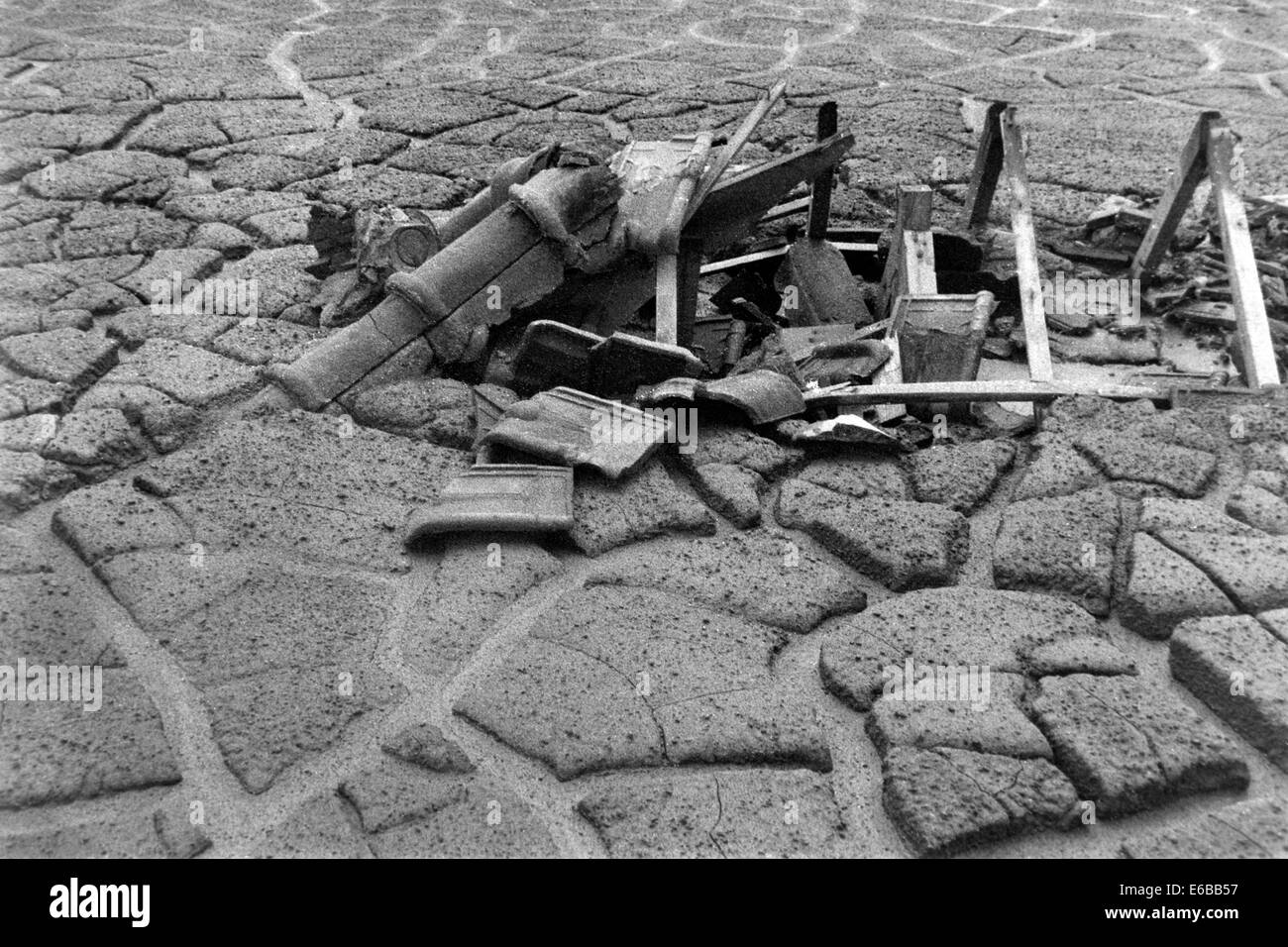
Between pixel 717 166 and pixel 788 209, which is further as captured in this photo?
pixel 788 209

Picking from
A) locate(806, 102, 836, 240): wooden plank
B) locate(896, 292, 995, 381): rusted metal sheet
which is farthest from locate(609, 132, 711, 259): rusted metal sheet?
locate(896, 292, 995, 381): rusted metal sheet

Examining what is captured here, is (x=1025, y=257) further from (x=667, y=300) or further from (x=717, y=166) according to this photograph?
(x=667, y=300)

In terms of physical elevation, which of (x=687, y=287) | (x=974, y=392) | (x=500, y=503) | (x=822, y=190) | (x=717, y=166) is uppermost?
(x=717, y=166)

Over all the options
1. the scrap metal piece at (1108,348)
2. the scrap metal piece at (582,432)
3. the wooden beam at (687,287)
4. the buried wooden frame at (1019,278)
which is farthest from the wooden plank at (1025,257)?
the scrap metal piece at (582,432)

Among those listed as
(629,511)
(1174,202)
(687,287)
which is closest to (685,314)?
(687,287)

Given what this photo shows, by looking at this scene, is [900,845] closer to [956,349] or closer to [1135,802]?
[1135,802]

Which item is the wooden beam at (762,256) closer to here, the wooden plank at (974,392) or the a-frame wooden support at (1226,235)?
the a-frame wooden support at (1226,235)
